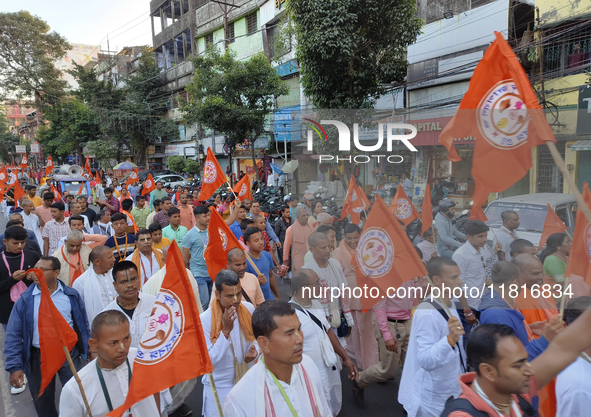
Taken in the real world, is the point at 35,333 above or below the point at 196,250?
below

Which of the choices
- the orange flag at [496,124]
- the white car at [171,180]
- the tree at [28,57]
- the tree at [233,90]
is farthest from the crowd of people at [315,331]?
the tree at [28,57]

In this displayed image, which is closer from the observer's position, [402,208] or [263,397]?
[263,397]

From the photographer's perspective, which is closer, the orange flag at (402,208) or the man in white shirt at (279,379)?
the man in white shirt at (279,379)

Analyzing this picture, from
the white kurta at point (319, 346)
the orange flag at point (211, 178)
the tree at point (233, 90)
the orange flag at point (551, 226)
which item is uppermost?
the tree at point (233, 90)

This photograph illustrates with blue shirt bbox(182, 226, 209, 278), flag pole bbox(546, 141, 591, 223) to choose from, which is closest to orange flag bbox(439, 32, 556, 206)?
flag pole bbox(546, 141, 591, 223)

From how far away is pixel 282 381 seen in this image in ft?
7.00

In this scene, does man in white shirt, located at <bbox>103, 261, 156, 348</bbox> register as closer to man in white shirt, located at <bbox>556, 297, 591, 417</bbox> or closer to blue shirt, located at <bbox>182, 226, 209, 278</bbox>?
blue shirt, located at <bbox>182, 226, 209, 278</bbox>

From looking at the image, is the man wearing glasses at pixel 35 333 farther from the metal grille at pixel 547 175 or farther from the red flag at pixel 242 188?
the metal grille at pixel 547 175

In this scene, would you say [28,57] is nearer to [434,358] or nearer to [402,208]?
[402,208]

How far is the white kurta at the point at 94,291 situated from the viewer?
12.6 ft

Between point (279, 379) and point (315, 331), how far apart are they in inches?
40.4

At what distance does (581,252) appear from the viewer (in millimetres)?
3082

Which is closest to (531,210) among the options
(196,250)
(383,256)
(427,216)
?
(427,216)

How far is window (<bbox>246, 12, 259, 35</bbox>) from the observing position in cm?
2312
